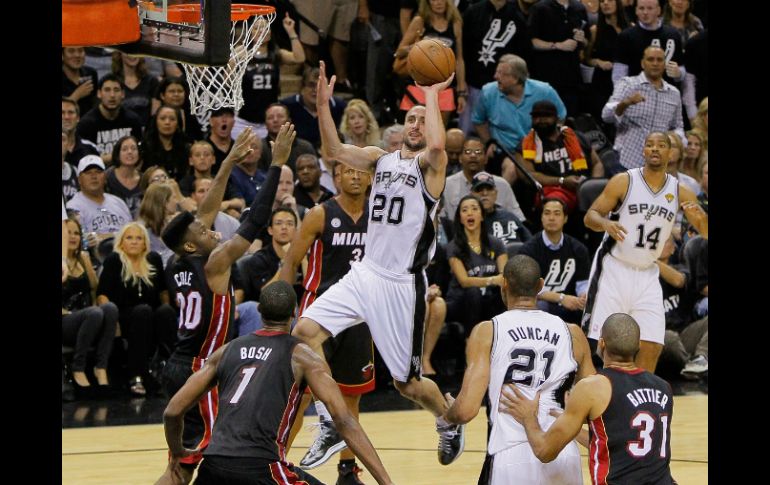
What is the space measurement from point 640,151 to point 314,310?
643cm

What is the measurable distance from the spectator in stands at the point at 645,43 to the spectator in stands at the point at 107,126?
4.94 meters

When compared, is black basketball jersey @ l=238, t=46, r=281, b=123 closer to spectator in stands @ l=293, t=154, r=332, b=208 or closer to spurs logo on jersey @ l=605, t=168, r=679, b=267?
spectator in stands @ l=293, t=154, r=332, b=208

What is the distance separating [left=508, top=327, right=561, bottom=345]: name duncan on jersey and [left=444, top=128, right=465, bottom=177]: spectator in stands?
6.24m

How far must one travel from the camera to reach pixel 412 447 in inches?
364

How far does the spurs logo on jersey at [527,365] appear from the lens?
617cm

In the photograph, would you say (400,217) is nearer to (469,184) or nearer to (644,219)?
→ (644,219)

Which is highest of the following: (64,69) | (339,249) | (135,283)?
(64,69)

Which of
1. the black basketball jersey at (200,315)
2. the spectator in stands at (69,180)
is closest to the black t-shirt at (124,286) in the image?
the spectator in stands at (69,180)

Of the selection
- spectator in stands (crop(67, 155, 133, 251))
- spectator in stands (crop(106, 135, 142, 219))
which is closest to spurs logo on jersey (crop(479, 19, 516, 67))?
spectator in stands (crop(106, 135, 142, 219))

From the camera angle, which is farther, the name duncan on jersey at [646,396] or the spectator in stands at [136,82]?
the spectator in stands at [136,82]

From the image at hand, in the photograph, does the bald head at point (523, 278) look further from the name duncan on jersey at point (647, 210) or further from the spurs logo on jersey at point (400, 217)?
the name duncan on jersey at point (647, 210)
